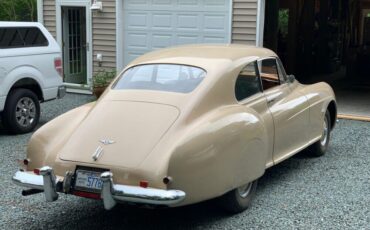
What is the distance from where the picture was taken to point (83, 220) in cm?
488

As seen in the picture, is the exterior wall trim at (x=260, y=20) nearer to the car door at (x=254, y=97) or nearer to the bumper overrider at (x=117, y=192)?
the car door at (x=254, y=97)

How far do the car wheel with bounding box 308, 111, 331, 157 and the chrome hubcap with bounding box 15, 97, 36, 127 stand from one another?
458cm

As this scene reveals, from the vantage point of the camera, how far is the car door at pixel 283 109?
5.63 m

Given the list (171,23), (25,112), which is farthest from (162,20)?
(25,112)

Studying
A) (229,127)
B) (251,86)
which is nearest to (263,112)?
(251,86)

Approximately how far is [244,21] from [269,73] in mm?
4694

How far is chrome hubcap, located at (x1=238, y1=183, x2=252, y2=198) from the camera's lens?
495 cm

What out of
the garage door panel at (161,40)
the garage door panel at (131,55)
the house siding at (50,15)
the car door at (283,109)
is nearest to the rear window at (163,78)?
the car door at (283,109)

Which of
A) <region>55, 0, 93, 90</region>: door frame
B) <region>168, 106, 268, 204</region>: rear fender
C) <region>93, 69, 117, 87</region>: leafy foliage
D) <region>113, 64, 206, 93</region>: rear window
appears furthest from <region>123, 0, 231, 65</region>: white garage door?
<region>168, 106, 268, 204</region>: rear fender

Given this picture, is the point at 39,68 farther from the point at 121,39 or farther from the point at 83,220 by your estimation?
the point at 83,220

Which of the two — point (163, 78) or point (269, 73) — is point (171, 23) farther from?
point (163, 78)

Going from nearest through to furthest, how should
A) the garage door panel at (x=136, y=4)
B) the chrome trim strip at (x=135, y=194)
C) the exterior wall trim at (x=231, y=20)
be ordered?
the chrome trim strip at (x=135, y=194)
the exterior wall trim at (x=231, y=20)
the garage door panel at (x=136, y=4)

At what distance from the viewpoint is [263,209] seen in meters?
5.10

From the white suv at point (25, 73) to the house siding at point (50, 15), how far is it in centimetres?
377
